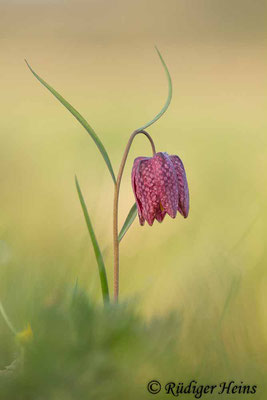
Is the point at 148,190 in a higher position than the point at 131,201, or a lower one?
lower

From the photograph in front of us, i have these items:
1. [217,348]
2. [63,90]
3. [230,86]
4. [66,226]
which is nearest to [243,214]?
[66,226]

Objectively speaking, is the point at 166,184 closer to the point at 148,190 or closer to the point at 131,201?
the point at 148,190

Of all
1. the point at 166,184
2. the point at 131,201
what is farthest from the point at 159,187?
the point at 131,201

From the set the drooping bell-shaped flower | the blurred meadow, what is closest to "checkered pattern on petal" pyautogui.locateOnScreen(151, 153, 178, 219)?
the drooping bell-shaped flower

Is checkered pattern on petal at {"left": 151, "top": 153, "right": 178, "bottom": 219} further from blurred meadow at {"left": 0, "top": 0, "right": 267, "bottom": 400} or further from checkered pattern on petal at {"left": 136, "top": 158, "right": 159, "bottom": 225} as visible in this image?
blurred meadow at {"left": 0, "top": 0, "right": 267, "bottom": 400}

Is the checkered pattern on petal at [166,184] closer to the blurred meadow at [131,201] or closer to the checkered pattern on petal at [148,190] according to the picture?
the checkered pattern on petal at [148,190]

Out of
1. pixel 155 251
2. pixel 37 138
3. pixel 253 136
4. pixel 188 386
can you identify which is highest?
pixel 37 138

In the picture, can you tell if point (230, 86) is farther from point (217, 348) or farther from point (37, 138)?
point (217, 348)

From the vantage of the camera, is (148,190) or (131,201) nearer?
(148,190)
